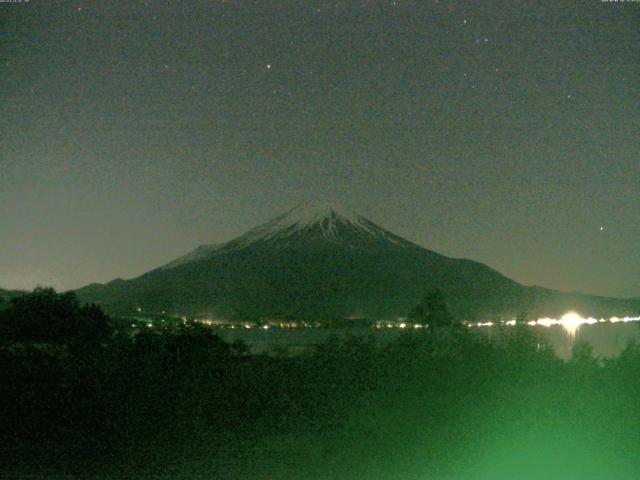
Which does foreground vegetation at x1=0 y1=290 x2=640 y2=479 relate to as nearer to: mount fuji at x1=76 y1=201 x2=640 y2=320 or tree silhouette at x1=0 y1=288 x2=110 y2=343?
tree silhouette at x1=0 y1=288 x2=110 y2=343

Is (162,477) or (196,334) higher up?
(196,334)

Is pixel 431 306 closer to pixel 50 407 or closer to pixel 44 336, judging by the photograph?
pixel 44 336

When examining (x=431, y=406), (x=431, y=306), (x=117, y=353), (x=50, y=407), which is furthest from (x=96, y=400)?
(x=431, y=306)

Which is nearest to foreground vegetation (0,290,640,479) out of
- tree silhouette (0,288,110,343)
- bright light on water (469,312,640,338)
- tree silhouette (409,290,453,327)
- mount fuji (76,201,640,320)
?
bright light on water (469,312,640,338)

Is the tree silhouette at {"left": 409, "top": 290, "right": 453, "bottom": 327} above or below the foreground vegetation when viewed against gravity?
above

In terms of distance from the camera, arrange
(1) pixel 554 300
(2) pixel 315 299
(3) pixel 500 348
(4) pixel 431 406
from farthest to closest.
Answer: (1) pixel 554 300 → (2) pixel 315 299 → (3) pixel 500 348 → (4) pixel 431 406
